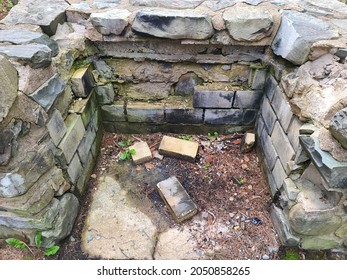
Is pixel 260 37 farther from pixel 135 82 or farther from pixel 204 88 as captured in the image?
pixel 135 82

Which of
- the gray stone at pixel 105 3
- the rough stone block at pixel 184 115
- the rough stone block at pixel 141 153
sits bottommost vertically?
the rough stone block at pixel 141 153

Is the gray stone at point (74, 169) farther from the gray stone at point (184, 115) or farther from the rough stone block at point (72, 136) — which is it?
the gray stone at point (184, 115)

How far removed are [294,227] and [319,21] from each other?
1.87 meters

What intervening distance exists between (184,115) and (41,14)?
69.9 inches

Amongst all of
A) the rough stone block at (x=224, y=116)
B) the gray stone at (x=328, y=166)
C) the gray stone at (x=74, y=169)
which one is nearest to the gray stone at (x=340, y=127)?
the gray stone at (x=328, y=166)

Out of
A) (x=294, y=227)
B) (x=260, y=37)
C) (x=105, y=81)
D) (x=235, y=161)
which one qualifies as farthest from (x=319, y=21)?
(x=105, y=81)

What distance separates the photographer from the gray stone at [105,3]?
9.56 feet

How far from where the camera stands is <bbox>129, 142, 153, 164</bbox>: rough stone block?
10.7 feet

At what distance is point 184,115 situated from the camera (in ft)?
11.0

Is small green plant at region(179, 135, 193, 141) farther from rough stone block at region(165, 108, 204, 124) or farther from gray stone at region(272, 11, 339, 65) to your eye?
gray stone at region(272, 11, 339, 65)

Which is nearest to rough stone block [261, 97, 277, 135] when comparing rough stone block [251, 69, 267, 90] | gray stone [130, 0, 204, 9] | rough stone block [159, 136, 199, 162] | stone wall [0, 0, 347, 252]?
stone wall [0, 0, 347, 252]

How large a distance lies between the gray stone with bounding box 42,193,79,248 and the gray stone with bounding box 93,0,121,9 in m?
1.91

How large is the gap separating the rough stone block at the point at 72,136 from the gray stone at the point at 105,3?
45.9 inches

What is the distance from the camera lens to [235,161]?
332 cm
